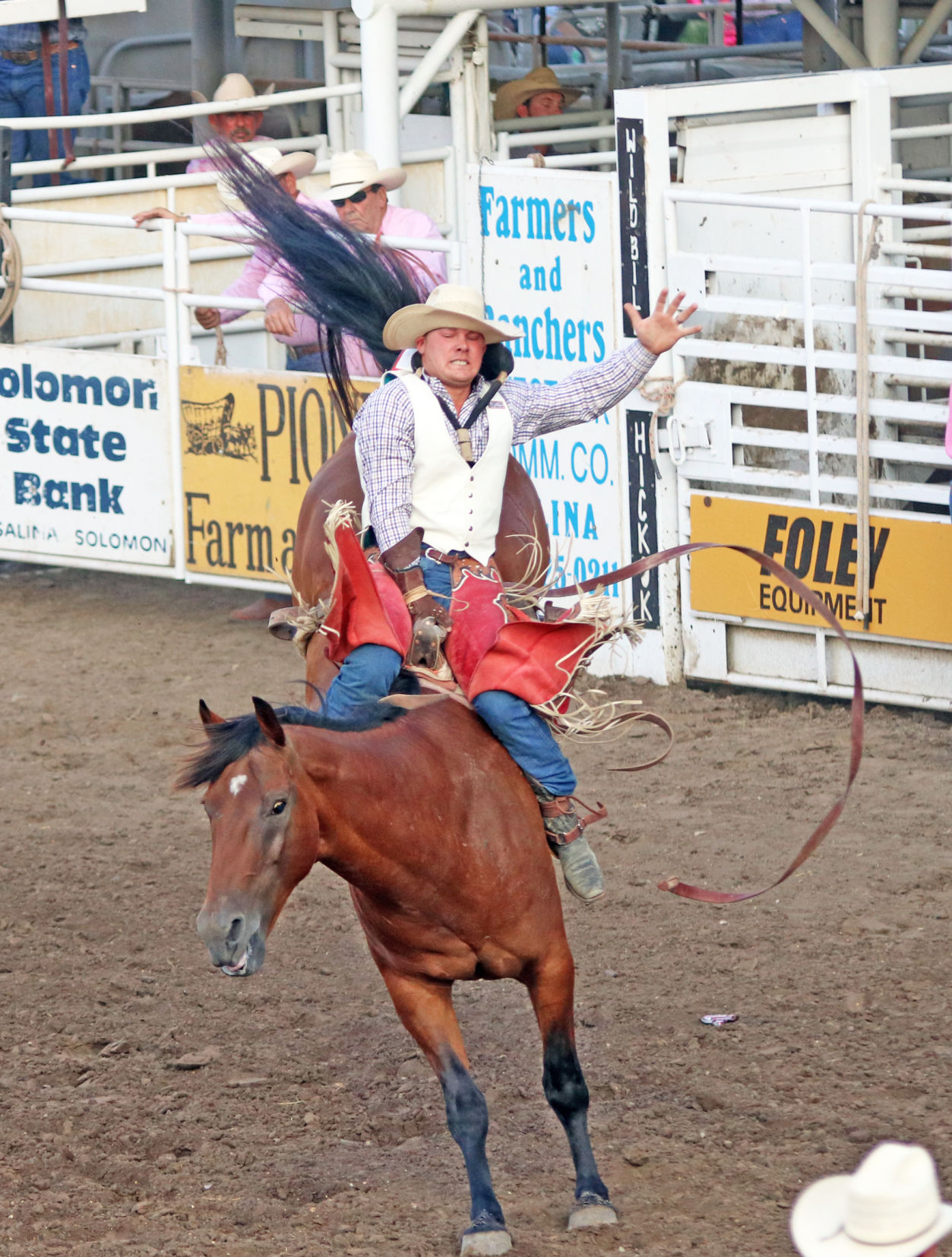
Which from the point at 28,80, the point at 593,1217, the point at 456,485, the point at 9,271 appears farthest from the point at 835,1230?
the point at 28,80

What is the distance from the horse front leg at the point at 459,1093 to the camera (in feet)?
12.2

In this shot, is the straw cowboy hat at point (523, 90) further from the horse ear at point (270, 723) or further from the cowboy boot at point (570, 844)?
the horse ear at point (270, 723)

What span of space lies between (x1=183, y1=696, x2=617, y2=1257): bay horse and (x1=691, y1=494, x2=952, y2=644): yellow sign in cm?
358

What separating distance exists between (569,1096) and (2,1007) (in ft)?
6.29

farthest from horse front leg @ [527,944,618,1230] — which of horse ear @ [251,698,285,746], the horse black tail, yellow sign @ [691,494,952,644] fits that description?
yellow sign @ [691,494,952,644]

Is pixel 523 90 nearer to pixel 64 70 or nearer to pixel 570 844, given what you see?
pixel 64 70

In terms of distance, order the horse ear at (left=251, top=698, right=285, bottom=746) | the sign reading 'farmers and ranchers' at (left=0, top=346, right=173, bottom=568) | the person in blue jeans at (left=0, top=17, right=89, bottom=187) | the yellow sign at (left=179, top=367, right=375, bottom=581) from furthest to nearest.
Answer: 1. the person in blue jeans at (left=0, top=17, right=89, bottom=187)
2. the sign reading 'farmers and ranchers' at (left=0, top=346, right=173, bottom=568)
3. the yellow sign at (left=179, top=367, right=375, bottom=581)
4. the horse ear at (left=251, top=698, right=285, bottom=746)

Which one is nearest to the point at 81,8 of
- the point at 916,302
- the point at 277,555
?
the point at 277,555

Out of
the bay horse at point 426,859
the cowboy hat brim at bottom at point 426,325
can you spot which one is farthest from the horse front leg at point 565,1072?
the cowboy hat brim at bottom at point 426,325

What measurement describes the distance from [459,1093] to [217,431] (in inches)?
222

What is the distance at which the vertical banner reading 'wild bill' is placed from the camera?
788 cm

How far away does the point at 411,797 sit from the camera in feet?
12.1

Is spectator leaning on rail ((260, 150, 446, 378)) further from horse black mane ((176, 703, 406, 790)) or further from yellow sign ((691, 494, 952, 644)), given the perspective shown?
horse black mane ((176, 703, 406, 790))

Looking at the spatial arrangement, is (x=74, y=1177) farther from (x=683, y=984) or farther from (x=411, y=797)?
(x=683, y=984)
